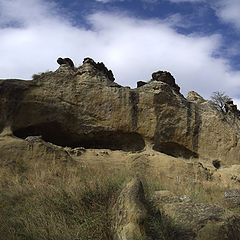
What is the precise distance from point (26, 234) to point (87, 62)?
462 inches

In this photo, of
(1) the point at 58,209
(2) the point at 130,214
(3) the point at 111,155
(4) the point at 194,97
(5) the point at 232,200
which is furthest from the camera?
(4) the point at 194,97

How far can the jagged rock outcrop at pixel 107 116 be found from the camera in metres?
15.0

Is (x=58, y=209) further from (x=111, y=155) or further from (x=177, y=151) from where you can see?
(x=177, y=151)

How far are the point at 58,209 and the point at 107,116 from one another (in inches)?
373

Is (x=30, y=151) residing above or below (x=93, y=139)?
below

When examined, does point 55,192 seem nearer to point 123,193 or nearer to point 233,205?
point 123,193

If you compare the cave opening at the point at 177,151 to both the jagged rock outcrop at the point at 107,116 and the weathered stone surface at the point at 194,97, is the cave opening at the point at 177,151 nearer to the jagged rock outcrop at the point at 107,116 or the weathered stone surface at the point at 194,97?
the jagged rock outcrop at the point at 107,116

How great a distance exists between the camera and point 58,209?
21.7 feet

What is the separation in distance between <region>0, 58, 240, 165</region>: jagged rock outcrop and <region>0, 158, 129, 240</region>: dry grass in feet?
22.8

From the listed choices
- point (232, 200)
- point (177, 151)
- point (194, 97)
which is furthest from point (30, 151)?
point (194, 97)

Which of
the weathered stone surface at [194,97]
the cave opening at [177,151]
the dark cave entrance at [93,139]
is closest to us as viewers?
the dark cave entrance at [93,139]

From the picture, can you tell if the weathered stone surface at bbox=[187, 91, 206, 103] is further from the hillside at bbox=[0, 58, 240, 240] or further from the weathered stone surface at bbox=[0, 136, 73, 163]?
the weathered stone surface at bbox=[0, 136, 73, 163]

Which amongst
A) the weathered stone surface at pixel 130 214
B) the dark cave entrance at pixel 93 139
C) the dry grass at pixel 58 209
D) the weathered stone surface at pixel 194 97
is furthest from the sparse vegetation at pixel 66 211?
the weathered stone surface at pixel 194 97

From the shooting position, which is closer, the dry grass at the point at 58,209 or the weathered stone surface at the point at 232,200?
the dry grass at the point at 58,209
